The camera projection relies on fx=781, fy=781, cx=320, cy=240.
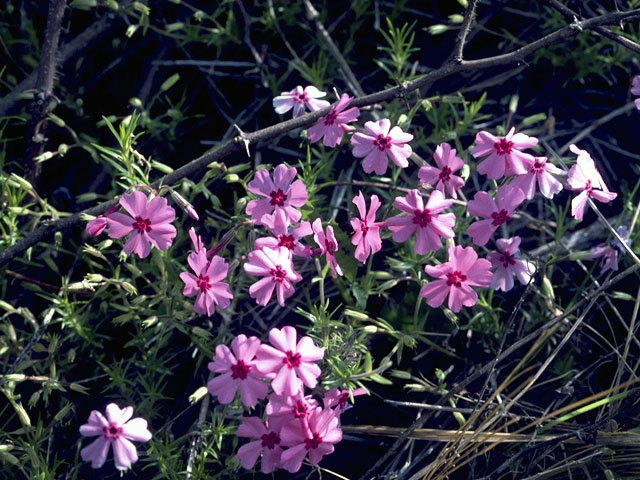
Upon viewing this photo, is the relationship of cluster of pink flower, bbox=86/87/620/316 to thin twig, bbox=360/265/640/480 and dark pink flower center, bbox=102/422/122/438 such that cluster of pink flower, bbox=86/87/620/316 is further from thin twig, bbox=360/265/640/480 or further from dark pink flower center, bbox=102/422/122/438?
dark pink flower center, bbox=102/422/122/438

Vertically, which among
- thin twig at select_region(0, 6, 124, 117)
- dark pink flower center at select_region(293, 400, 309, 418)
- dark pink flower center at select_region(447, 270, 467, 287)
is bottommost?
dark pink flower center at select_region(293, 400, 309, 418)

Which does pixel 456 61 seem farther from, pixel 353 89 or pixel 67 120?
pixel 67 120

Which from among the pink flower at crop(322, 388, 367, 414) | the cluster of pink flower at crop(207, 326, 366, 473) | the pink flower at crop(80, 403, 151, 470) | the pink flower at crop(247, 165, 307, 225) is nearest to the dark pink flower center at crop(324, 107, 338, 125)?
the pink flower at crop(247, 165, 307, 225)

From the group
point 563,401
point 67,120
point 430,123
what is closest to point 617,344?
point 563,401

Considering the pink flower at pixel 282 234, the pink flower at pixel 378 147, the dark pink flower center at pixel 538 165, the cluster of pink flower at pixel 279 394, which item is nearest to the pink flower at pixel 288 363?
the cluster of pink flower at pixel 279 394

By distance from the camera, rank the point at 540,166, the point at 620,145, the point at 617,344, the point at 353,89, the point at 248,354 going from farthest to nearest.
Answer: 1. the point at 620,145
2. the point at 353,89
3. the point at 617,344
4. the point at 540,166
5. the point at 248,354

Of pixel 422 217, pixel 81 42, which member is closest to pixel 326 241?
pixel 422 217

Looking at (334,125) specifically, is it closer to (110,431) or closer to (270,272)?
(270,272)
